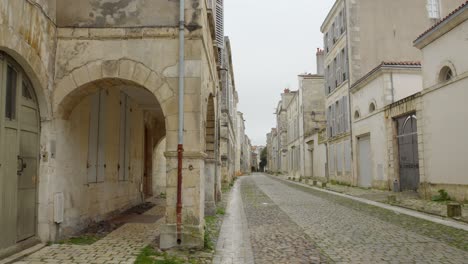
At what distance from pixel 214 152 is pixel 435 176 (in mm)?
7670

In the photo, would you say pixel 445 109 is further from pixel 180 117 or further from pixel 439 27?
pixel 180 117

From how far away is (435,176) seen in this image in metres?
13.4

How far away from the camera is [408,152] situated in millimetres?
16547

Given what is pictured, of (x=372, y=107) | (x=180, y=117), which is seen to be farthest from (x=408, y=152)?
(x=180, y=117)

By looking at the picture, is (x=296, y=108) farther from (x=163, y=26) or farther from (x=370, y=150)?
(x=163, y=26)

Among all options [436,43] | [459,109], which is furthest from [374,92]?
[459,109]

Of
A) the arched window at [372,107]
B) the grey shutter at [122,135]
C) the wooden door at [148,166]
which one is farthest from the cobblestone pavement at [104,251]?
the arched window at [372,107]

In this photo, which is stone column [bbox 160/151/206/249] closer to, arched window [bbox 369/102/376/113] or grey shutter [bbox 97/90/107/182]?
grey shutter [bbox 97/90/107/182]

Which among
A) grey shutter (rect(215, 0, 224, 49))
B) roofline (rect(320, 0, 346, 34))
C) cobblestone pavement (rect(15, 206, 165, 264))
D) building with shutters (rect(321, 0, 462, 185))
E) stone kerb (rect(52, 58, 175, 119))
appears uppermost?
roofline (rect(320, 0, 346, 34))

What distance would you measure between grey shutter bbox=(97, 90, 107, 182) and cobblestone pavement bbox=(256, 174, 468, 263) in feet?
12.8

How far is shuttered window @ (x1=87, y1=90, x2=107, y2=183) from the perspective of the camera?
26.5 feet

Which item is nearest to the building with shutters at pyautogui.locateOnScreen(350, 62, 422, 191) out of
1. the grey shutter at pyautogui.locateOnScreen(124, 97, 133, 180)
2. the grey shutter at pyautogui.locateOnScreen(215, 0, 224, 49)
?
the grey shutter at pyautogui.locateOnScreen(215, 0, 224, 49)

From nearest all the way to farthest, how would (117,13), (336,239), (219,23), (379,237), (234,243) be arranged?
(117,13) < (234,243) < (336,239) < (379,237) < (219,23)

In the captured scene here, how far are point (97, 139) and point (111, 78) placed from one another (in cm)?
236
